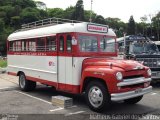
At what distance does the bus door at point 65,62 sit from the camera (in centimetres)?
1002

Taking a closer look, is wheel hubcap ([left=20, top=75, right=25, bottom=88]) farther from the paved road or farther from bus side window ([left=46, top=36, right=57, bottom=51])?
bus side window ([left=46, top=36, right=57, bottom=51])

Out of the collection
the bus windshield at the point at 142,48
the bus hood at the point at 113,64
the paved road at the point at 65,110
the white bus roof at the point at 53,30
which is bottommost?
the paved road at the point at 65,110

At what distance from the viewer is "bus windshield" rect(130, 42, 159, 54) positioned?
15.5m

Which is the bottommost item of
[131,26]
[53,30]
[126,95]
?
[126,95]

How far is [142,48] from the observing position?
51.5 feet

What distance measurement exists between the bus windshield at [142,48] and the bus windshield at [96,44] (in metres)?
4.44

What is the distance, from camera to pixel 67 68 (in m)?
10.1

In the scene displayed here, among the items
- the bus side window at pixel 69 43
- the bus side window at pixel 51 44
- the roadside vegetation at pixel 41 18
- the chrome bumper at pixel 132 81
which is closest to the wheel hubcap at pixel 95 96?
the chrome bumper at pixel 132 81

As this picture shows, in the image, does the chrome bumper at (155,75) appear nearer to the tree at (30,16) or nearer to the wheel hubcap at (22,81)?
the wheel hubcap at (22,81)

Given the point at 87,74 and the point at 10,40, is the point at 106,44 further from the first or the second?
the point at 10,40

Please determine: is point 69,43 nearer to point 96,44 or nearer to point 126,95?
point 96,44

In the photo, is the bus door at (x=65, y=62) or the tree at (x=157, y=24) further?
the tree at (x=157, y=24)

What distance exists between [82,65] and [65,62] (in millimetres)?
678

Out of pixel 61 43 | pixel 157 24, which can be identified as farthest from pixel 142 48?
pixel 157 24
